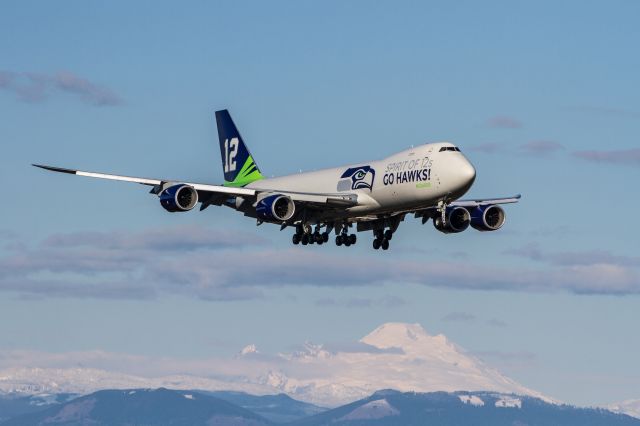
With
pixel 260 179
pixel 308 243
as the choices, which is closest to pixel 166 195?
pixel 308 243

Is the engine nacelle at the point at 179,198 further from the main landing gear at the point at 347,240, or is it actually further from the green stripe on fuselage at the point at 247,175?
the green stripe on fuselage at the point at 247,175

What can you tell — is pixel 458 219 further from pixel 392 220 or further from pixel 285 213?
pixel 285 213

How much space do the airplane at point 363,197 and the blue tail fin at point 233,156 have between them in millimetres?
8954

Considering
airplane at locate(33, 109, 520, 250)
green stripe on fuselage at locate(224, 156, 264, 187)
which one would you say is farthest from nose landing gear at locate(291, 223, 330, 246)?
green stripe on fuselage at locate(224, 156, 264, 187)

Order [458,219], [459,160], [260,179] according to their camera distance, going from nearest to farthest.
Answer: [459,160]
[458,219]
[260,179]

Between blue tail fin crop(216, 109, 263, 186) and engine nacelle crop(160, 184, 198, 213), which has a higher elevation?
blue tail fin crop(216, 109, 263, 186)

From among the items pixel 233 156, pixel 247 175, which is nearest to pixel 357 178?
pixel 247 175

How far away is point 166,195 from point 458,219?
23985 millimetres

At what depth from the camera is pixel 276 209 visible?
354ft

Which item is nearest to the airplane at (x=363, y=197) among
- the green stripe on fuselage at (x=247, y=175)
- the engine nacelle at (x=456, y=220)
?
the engine nacelle at (x=456, y=220)

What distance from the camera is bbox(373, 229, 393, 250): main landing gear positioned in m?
113

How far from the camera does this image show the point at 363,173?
108938 mm

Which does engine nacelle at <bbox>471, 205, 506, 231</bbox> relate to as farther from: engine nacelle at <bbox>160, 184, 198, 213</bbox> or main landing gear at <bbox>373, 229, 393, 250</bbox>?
engine nacelle at <bbox>160, 184, 198, 213</bbox>

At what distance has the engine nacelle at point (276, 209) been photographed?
10775cm
